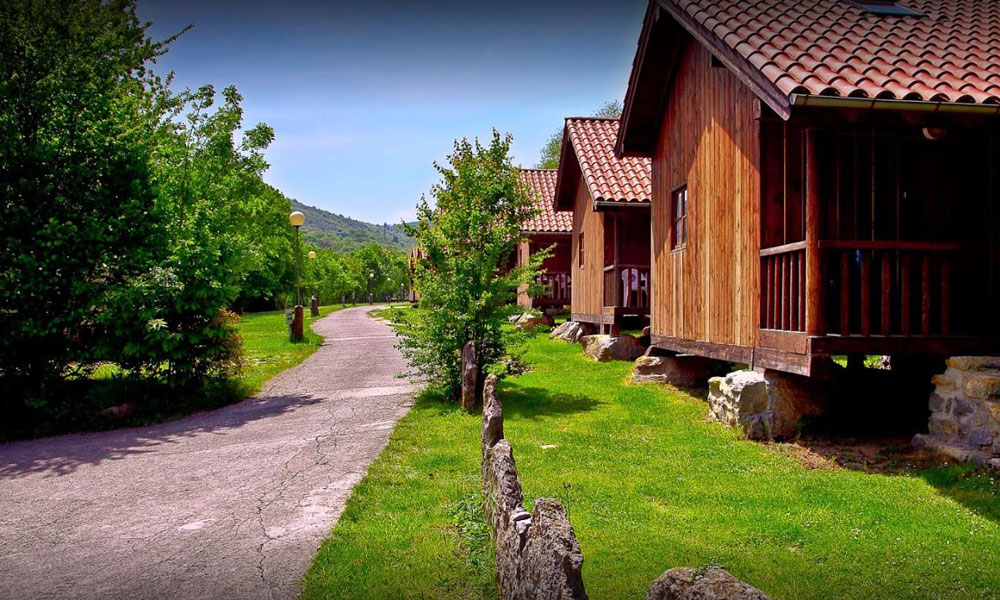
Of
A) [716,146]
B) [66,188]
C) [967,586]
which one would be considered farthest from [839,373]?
[66,188]

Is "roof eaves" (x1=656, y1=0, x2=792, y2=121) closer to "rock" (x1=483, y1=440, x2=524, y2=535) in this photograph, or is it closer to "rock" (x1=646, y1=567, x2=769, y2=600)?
"rock" (x1=483, y1=440, x2=524, y2=535)

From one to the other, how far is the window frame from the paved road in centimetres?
537

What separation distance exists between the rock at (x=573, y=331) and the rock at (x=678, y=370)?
6900 millimetres

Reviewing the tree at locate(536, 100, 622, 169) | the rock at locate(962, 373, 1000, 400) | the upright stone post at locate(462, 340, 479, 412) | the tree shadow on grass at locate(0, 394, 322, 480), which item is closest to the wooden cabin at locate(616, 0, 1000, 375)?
the rock at locate(962, 373, 1000, 400)

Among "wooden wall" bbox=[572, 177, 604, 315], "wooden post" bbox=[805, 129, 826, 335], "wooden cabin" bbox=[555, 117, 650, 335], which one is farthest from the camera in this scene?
"wooden wall" bbox=[572, 177, 604, 315]

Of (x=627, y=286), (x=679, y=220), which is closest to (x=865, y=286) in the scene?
(x=679, y=220)

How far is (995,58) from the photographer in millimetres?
7457

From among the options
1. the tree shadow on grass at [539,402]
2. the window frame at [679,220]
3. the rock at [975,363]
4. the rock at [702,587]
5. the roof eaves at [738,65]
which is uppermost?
the roof eaves at [738,65]

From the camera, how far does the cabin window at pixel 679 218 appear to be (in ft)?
36.7

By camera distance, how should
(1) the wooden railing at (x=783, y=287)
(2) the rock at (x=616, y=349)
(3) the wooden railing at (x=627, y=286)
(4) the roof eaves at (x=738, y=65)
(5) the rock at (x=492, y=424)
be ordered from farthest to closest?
1. (3) the wooden railing at (x=627, y=286)
2. (2) the rock at (x=616, y=349)
3. (1) the wooden railing at (x=783, y=287)
4. (4) the roof eaves at (x=738, y=65)
5. (5) the rock at (x=492, y=424)

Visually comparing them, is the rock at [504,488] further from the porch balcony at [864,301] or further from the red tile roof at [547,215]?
the red tile roof at [547,215]

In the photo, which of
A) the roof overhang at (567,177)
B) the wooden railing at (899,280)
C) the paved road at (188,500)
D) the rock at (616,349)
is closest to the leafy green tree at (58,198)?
the paved road at (188,500)

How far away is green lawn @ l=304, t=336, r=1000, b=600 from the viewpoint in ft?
14.0

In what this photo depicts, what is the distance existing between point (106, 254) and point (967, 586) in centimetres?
1119
